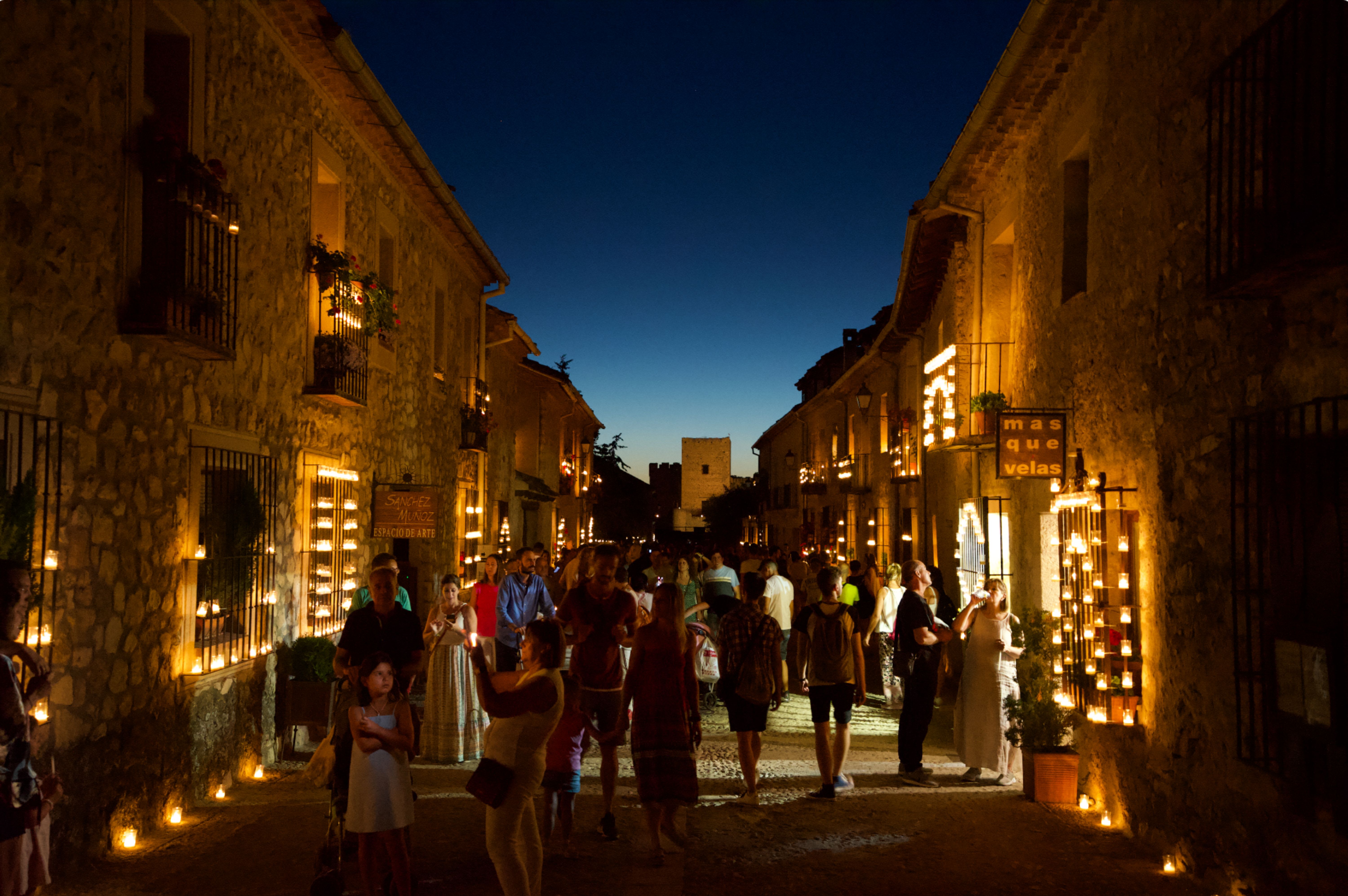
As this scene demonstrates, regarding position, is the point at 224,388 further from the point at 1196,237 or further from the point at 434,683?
the point at 1196,237

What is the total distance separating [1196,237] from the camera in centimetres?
606

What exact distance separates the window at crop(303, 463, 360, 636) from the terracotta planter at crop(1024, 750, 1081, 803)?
686 centimetres

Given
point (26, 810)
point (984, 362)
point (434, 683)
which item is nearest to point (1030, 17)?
point (984, 362)

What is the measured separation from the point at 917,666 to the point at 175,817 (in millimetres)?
6062

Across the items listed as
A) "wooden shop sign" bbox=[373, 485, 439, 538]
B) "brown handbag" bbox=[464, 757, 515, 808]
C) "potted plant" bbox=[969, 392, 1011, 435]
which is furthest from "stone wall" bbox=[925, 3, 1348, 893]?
"wooden shop sign" bbox=[373, 485, 439, 538]

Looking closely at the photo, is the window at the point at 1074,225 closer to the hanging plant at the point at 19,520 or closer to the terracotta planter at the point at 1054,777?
the terracotta planter at the point at 1054,777

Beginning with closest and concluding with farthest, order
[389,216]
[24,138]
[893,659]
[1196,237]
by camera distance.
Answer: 1. [24,138]
2. [1196,237]
3. [893,659]
4. [389,216]

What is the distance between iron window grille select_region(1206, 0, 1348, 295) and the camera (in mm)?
4406

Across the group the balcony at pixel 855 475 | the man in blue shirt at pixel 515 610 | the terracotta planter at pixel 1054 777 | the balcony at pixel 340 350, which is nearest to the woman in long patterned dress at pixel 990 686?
the terracotta planter at pixel 1054 777

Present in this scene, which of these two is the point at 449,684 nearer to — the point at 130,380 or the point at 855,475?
the point at 130,380

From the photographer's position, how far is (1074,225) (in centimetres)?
905

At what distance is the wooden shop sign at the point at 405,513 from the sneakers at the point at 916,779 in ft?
21.0

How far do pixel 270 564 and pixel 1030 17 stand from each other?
8.01m

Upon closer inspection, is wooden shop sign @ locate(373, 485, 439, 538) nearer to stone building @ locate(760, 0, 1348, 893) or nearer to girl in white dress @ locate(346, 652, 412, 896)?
stone building @ locate(760, 0, 1348, 893)
